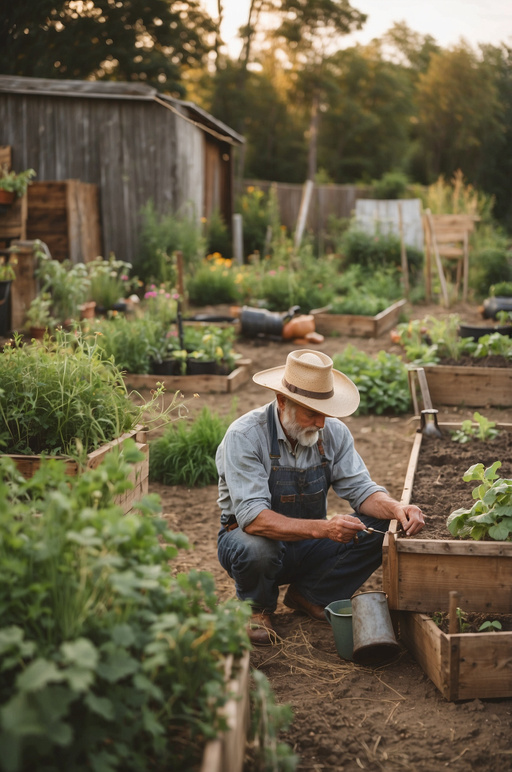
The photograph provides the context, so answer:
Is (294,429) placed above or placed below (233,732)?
above

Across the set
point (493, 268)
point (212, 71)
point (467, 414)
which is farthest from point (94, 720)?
point (212, 71)

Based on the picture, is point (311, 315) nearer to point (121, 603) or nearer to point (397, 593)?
point (397, 593)

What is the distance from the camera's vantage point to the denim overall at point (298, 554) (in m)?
3.46

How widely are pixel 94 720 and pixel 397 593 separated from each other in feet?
5.86

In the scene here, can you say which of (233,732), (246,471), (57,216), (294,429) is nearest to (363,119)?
(57,216)

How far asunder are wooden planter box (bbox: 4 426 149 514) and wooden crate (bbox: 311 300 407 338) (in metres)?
7.03

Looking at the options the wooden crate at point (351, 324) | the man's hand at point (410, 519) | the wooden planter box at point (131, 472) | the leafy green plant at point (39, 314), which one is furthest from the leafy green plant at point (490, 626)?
the wooden crate at point (351, 324)

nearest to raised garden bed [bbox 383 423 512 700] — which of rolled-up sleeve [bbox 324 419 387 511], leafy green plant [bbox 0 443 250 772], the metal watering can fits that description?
the metal watering can

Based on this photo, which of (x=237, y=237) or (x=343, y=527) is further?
(x=237, y=237)

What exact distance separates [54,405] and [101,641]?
5.36 feet

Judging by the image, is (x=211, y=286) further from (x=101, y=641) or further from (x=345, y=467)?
(x=101, y=641)

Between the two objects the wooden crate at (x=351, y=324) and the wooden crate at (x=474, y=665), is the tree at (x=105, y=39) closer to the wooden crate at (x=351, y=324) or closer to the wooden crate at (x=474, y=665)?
the wooden crate at (x=351, y=324)

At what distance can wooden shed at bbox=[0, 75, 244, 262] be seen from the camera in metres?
11.6

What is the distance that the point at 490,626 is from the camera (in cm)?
304
